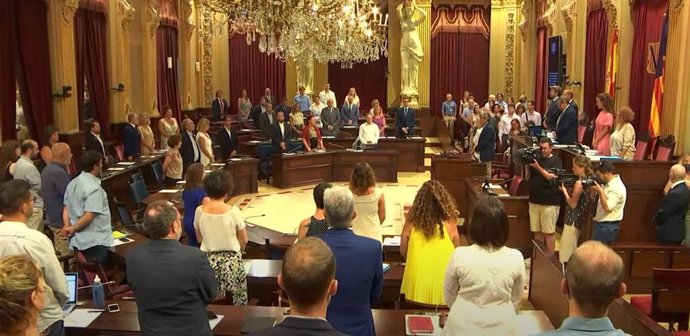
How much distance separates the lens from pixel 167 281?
2928mm

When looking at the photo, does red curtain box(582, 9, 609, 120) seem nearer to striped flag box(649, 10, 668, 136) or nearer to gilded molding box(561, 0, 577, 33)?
gilded molding box(561, 0, 577, 33)

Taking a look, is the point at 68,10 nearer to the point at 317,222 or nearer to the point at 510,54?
the point at 317,222

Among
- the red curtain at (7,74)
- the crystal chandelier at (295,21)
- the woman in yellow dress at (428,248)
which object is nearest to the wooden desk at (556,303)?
the woman in yellow dress at (428,248)

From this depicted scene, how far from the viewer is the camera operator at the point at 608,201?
20.0 ft

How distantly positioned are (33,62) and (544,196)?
6826 mm

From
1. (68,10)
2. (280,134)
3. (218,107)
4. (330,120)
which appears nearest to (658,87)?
(280,134)

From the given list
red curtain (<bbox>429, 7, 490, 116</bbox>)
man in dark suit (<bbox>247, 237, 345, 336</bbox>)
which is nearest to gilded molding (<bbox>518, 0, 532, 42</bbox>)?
red curtain (<bbox>429, 7, 490, 116</bbox>)

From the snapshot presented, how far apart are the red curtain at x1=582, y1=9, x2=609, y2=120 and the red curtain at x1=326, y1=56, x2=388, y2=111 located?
7.89 meters

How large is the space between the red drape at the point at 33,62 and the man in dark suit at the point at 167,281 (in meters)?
6.90

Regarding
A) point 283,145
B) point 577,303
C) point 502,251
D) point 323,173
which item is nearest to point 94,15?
point 283,145

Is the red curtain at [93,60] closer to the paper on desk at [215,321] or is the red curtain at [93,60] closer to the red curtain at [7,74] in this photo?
the red curtain at [7,74]

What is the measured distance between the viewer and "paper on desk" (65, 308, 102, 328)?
3.70 m

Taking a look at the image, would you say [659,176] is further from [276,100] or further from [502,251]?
[276,100]

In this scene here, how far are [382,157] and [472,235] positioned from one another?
31.3 feet
